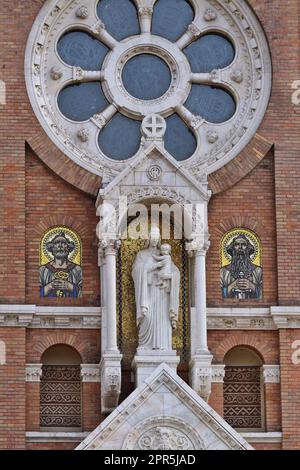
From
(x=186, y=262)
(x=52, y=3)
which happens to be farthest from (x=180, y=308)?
(x=52, y=3)

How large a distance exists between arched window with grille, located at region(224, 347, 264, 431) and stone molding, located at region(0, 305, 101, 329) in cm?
205

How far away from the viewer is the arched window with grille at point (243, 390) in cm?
3450

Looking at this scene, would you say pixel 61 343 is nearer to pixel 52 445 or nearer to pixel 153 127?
pixel 52 445

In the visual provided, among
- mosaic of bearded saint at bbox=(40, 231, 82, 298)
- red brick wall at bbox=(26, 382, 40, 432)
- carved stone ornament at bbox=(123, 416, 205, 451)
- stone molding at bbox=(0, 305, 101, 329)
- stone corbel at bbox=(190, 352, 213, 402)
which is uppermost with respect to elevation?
mosaic of bearded saint at bbox=(40, 231, 82, 298)

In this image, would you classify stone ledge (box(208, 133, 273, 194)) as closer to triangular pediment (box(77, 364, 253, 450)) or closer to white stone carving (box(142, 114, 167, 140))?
white stone carving (box(142, 114, 167, 140))

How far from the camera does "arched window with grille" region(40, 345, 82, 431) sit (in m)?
34.2

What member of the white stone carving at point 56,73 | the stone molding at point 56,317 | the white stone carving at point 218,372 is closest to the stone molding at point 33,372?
the stone molding at point 56,317

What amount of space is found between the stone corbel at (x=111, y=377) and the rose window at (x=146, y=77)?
9.79ft

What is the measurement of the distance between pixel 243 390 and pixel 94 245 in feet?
9.84

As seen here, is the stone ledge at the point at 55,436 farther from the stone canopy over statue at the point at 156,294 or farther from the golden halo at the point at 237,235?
the golden halo at the point at 237,235

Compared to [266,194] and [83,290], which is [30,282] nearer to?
[83,290]

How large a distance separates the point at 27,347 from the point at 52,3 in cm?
518

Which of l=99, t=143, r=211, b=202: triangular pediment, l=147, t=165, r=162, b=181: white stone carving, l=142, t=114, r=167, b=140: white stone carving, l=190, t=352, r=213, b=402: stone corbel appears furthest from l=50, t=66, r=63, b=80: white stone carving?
l=190, t=352, r=213, b=402: stone corbel

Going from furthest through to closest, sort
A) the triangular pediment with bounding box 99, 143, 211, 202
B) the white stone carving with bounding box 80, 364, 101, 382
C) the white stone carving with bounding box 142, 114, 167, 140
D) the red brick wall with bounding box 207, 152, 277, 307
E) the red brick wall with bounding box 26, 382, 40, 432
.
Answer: the red brick wall with bounding box 207, 152, 277, 307 < the white stone carving with bounding box 142, 114, 167, 140 < the triangular pediment with bounding box 99, 143, 211, 202 < the white stone carving with bounding box 80, 364, 101, 382 < the red brick wall with bounding box 26, 382, 40, 432
